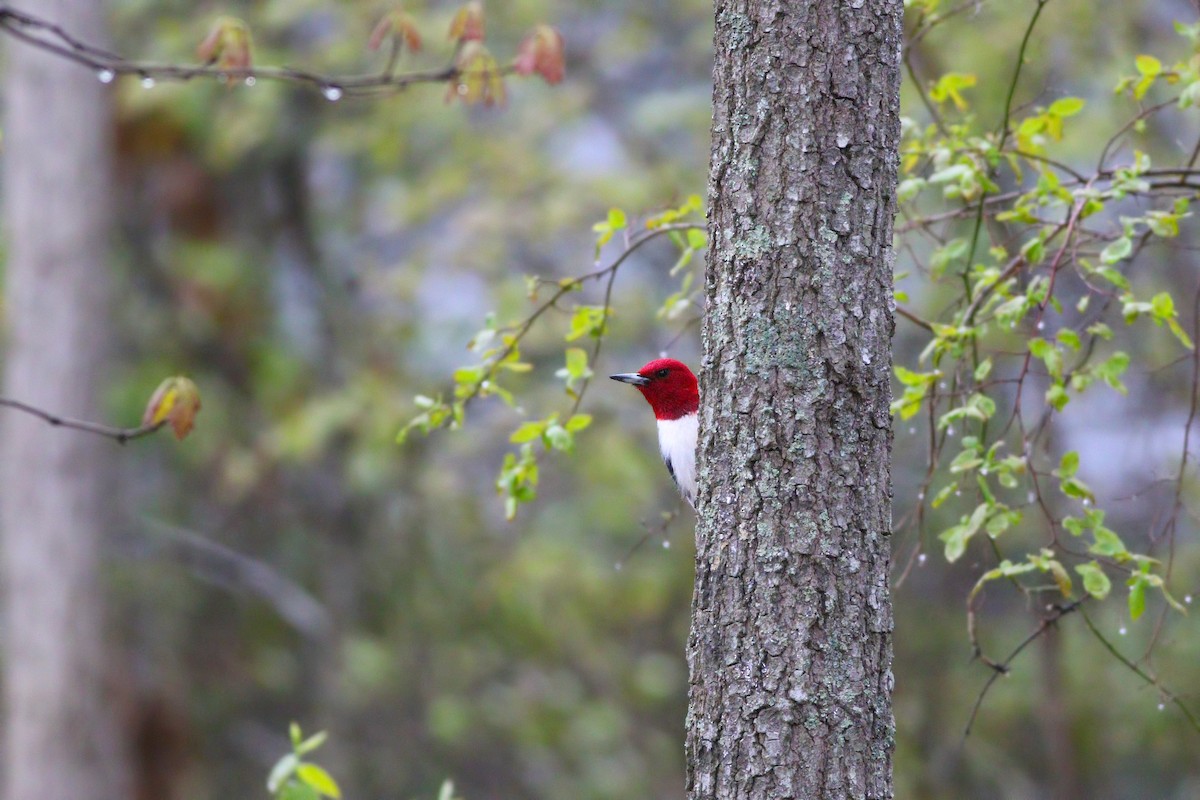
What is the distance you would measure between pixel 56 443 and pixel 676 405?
450 centimetres

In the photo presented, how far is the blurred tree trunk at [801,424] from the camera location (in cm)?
202

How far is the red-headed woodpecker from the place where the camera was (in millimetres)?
4535

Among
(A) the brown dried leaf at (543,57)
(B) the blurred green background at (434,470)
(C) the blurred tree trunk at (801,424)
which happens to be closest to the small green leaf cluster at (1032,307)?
(C) the blurred tree trunk at (801,424)

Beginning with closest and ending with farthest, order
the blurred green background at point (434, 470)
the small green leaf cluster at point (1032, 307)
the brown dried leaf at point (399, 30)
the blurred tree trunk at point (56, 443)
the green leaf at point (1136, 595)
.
Answer: 1. the green leaf at point (1136, 595)
2. the small green leaf cluster at point (1032, 307)
3. the brown dried leaf at point (399, 30)
4. the blurred tree trunk at point (56, 443)
5. the blurred green background at point (434, 470)

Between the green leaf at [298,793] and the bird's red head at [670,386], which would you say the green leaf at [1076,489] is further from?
the bird's red head at [670,386]

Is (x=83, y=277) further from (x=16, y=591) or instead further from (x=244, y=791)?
(x=244, y=791)

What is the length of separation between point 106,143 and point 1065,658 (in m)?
7.07

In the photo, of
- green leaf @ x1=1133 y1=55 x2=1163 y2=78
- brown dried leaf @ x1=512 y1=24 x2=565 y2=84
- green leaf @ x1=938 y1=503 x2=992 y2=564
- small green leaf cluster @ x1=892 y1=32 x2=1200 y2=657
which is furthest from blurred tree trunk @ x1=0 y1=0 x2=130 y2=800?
green leaf @ x1=1133 y1=55 x2=1163 y2=78

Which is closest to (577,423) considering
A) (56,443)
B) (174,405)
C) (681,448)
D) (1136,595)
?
(174,405)

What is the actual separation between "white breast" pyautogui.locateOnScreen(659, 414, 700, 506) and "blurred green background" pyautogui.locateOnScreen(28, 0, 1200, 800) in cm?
302

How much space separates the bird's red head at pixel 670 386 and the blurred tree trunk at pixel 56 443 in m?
4.29

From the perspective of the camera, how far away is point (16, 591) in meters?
7.65

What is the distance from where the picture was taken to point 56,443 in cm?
743

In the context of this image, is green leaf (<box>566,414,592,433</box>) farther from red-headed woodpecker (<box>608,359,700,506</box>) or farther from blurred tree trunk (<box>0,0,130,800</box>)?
blurred tree trunk (<box>0,0,130,800</box>)
